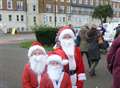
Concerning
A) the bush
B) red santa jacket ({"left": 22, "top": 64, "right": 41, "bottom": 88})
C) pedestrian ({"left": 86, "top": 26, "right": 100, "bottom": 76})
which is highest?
red santa jacket ({"left": 22, "top": 64, "right": 41, "bottom": 88})

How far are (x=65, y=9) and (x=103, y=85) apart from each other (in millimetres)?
88287

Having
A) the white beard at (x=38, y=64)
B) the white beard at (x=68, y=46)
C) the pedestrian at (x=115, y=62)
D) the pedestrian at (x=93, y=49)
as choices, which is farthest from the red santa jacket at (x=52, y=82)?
the pedestrian at (x=93, y=49)

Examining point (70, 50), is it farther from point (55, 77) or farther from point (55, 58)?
point (55, 77)

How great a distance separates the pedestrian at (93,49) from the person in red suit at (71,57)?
6.77 meters

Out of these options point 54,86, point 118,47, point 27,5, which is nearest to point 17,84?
point 54,86

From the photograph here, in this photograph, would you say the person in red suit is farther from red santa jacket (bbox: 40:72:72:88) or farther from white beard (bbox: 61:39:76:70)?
red santa jacket (bbox: 40:72:72:88)

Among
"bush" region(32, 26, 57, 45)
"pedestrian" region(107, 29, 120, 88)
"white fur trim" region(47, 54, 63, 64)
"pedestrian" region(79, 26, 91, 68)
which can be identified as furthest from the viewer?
"bush" region(32, 26, 57, 45)

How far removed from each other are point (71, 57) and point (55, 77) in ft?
2.95

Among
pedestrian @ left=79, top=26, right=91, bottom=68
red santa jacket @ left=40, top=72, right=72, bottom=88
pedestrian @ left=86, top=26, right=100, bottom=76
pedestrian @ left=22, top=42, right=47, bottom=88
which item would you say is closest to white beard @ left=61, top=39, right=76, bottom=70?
pedestrian @ left=22, top=42, right=47, bottom=88

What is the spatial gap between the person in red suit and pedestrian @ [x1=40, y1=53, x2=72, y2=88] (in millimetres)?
638

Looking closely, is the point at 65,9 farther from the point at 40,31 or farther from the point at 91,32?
the point at 91,32

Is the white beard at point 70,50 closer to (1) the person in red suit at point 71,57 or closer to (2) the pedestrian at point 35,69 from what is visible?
(1) the person in red suit at point 71,57

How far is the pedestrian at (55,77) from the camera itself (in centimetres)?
528

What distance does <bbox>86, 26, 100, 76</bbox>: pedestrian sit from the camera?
13.1 m
